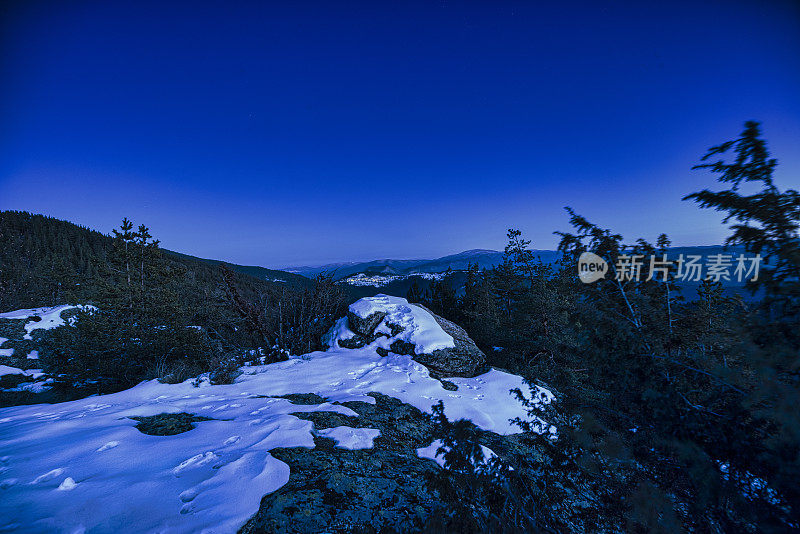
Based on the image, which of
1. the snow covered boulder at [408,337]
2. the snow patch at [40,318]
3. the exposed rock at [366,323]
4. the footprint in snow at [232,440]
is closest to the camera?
the footprint in snow at [232,440]

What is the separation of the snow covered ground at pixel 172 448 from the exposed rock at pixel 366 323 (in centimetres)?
286

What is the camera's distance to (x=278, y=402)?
4527 mm

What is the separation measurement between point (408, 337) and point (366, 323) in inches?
64.8

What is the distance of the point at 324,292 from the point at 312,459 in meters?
9.44

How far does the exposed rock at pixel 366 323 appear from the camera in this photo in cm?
887

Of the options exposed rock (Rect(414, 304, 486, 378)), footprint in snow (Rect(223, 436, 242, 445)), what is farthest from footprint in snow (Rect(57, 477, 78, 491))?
exposed rock (Rect(414, 304, 486, 378))

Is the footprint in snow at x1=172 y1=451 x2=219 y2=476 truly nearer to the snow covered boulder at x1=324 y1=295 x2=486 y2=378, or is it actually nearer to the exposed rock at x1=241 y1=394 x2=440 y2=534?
the exposed rock at x1=241 y1=394 x2=440 y2=534

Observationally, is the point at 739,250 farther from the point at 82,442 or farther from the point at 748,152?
the point at 82,442

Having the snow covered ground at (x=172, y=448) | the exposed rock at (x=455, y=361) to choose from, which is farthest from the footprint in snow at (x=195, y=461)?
the exposed rock at (x=455, y=361)

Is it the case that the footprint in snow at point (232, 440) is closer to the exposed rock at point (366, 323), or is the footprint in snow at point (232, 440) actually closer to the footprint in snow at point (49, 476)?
the footprint in snow at point (49, 476)

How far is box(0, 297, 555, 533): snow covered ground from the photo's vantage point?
75.4 inches

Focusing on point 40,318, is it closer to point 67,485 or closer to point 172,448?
point 172,448

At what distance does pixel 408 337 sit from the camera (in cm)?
818

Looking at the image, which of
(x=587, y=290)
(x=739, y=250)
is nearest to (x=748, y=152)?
(x=739, y=250)
